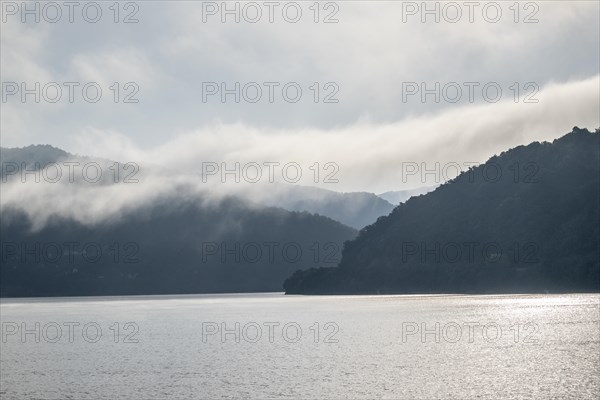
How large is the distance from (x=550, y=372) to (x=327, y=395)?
34713 millimetres

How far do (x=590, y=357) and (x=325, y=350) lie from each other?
1943 inches

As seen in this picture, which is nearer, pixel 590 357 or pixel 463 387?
pixel 463 387

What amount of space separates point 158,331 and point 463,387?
419 ft

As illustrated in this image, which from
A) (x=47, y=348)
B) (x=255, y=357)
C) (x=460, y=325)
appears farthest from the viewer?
(x=460, y=325)

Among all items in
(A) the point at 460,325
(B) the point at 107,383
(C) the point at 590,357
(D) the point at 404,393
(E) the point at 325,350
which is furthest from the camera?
(A) the point at 460,325

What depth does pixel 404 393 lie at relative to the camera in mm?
83062

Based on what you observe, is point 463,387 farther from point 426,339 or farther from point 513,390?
point 426,339

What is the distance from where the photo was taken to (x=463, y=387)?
87250mm

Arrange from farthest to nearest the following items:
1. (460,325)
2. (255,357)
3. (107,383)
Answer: (460,325) → (255,357) → (107,383)

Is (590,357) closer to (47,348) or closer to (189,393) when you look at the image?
(189,393)

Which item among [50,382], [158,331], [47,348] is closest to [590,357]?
[50,382]

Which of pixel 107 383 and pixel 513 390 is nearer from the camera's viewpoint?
pixel 513 390

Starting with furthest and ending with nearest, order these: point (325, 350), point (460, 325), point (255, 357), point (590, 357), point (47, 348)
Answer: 1. point (460, 325)
2. point (47, 348)
3. point (325, 350)
4. point (255, 357)
5. point (590, 357)

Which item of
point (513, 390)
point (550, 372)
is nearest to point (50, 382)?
point (513, 390)
